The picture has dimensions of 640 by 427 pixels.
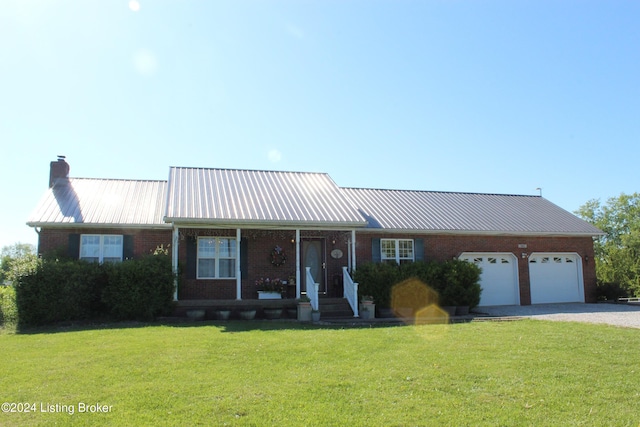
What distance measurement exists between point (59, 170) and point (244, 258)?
8.61m

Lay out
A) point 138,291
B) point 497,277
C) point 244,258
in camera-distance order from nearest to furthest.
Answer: point 138,291, point 244,258, point 497,277

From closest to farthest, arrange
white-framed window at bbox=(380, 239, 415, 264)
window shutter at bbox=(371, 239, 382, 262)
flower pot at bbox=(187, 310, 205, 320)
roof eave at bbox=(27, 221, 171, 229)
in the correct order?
flower pot at bbox=(187, 310, 205, 320), roof eave at bbox=(27, 221, 171, 229), window shutter at bbox=(371, 239, 382, 262), white-framed window at bbox=(380, 239, 415, 264)

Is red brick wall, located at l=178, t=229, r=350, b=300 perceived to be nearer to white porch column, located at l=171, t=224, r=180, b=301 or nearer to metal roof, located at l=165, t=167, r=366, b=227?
white porch column, located at l=171, t=224, r=180, b=301

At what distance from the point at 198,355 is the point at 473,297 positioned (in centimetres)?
1050

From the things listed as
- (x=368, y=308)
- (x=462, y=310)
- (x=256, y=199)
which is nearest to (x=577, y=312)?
(x=462, y=310)

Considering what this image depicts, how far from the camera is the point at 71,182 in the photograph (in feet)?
62.1

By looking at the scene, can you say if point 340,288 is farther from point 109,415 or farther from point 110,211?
point 109,415

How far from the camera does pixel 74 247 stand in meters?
15.5

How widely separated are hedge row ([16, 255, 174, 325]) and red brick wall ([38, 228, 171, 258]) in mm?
1833

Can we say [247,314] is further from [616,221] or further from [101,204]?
[616,221]

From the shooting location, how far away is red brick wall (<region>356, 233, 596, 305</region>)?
17.9m

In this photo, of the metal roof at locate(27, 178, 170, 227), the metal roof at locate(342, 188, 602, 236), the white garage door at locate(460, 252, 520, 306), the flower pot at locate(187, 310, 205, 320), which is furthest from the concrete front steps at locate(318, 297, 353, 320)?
the white garage door at locate(460, 252, 520, 306)

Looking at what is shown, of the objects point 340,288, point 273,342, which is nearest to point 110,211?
point 340,288

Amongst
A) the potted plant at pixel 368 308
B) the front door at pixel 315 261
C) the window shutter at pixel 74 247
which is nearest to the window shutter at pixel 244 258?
the front door at pixel 315 261
